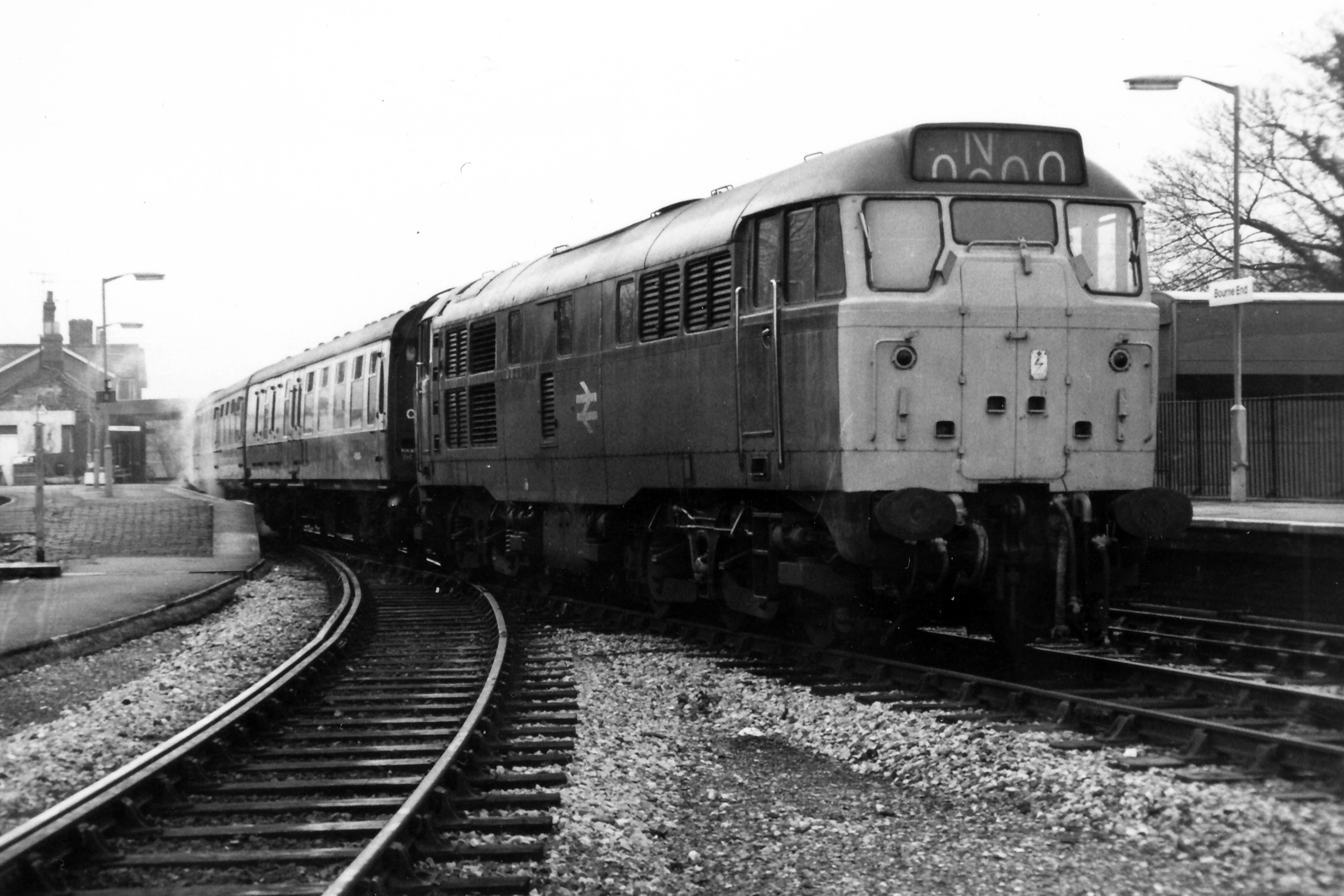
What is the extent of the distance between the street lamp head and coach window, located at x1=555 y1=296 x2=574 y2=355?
8.43 m

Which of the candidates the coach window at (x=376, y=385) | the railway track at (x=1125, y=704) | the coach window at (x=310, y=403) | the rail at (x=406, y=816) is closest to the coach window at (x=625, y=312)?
the railway track at (x=1125, y=704)

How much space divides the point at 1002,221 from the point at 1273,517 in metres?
8.96

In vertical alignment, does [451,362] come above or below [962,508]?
above

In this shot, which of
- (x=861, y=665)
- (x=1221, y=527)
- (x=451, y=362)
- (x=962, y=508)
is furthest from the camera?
(x=451, y=362)

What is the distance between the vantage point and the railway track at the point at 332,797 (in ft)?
18.1

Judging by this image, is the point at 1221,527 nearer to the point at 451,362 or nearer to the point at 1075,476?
the point at 1075,476

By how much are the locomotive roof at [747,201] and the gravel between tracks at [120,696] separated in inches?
171

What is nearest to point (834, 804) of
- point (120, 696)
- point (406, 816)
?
point (406, 816)

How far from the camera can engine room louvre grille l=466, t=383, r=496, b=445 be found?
632 inches

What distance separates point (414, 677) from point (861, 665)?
333 cm

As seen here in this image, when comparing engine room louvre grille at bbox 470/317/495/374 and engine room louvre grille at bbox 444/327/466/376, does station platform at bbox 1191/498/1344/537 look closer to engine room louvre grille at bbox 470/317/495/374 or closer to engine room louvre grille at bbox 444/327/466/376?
engine room louvre grille at bbox 470/317/495/374

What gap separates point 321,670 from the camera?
1104 cm

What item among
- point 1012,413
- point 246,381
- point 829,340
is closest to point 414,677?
point 829,340

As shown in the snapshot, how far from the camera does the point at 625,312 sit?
1258cm
